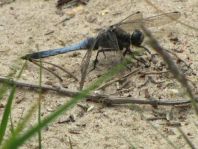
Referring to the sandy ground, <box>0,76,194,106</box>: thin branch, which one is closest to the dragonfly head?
the sandy ground

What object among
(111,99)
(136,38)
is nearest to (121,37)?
(136,38)

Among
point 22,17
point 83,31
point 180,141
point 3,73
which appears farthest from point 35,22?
point 180,141

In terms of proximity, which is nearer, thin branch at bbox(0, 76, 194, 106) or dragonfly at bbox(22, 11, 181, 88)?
thin branch at bbox(0, 76, 194, 106)

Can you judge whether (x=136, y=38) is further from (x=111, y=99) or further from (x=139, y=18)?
(x=111, y=99)

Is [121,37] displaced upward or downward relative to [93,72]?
upward

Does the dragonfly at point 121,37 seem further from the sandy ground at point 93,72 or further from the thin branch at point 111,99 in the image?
the thin branch at point 111,99

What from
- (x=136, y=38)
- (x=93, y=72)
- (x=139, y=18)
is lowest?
(x=93, y=72)

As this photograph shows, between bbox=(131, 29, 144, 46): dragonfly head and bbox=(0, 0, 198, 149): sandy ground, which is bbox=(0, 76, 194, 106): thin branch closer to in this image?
bbox=(0, 0, 198, 149): sandy ground

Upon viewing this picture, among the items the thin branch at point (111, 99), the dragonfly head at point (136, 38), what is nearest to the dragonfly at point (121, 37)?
the dragonfly head at point (136, 38)

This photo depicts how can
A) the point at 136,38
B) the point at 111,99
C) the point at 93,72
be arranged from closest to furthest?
the point at 111,99
the point at 93,72
the point at 136,38
